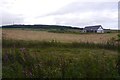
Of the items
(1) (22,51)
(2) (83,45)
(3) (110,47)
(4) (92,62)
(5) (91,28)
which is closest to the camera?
(4) (92,62)

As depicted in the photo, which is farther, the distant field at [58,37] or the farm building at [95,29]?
the farm building at [95,29]

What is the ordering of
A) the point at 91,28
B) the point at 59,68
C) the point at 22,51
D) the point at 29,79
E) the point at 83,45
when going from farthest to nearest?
the point at 91,28, the point at 83,45, the point at 22,51, the point at 59,68, the point at 29,79

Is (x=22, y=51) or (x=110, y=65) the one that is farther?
(x=22, y=51)

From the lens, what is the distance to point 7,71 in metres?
5.75

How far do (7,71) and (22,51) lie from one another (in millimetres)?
976

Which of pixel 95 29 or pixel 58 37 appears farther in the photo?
pixel 95 29

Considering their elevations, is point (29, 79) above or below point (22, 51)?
below

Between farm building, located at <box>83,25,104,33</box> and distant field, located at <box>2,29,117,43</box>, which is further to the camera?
farm building, located at <box>83,25,104,33</box>

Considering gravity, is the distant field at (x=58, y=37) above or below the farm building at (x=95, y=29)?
below

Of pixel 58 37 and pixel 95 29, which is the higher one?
pixel 95 29

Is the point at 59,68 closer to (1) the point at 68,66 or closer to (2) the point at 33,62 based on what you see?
(1) the point at 68,66

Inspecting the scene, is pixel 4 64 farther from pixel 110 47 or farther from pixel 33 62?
pixel 110 47

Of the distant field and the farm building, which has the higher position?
the farm building

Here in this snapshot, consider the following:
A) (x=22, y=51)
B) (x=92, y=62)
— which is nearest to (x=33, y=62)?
(x=22, y=51)
